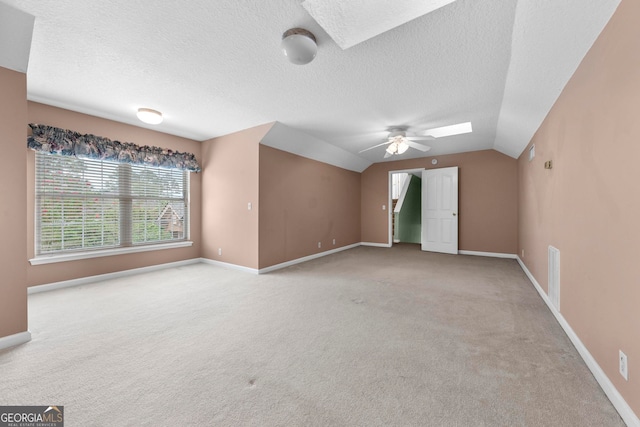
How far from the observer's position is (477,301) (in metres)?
2.82

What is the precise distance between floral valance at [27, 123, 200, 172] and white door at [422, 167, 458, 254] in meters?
5.46

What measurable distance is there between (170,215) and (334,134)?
11.3 ft

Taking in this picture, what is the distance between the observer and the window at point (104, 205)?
3207mm

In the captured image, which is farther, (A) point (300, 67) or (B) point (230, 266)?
(B) point (230, 266)

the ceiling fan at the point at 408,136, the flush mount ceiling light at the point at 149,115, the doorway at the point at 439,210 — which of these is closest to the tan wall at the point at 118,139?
the flush mount ceiling light at the point at 149,115

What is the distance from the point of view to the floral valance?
3.04 metres

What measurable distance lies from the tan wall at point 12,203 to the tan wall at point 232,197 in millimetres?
2482

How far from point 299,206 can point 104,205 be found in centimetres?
315

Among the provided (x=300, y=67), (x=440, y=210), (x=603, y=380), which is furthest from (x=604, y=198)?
(x=440, y=210)

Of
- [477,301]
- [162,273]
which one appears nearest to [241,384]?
[477,301]

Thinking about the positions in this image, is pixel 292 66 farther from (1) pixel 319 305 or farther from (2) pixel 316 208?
(2) pixel 316 208

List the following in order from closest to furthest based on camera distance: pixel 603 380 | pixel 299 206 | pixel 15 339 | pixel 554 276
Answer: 1. pixel 603 380
2. pixel 15 339
3. pixel 554 276
4. pixel 299 206

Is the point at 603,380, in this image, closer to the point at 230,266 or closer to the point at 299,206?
the point at 299,206

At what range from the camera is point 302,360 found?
176 centimetres
